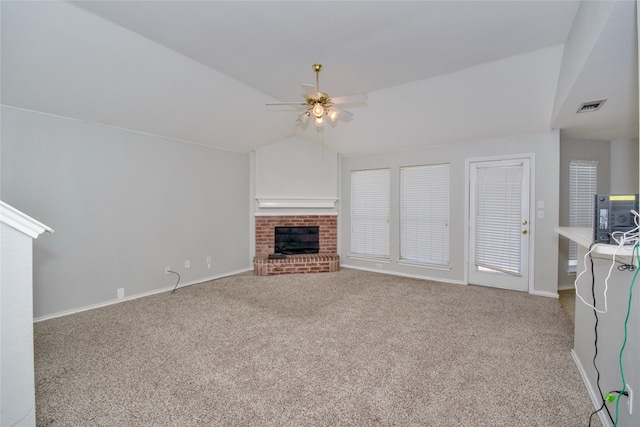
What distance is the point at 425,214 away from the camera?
4891 millimetres

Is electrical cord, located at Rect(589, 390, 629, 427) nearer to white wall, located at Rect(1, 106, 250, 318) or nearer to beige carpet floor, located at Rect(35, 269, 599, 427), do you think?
beige carpet floor, located at Rect(35, 269, 599, 427)

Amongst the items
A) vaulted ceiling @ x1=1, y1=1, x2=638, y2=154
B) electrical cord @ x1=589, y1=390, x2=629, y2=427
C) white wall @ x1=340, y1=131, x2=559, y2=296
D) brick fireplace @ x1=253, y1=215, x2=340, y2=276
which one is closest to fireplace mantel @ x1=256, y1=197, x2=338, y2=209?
brick fireplace @ x1=253, y1=215, x2=340, y2=276

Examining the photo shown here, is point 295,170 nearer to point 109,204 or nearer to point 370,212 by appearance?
point 370,212

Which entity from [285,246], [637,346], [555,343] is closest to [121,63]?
[285,246]

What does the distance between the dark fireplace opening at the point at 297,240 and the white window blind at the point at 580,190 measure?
13.9ft

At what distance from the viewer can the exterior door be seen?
13.3 ft

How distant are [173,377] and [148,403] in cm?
27

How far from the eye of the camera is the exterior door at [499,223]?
13.3 feet

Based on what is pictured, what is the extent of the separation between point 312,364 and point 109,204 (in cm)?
326

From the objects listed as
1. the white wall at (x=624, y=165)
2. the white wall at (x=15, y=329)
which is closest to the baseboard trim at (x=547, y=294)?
the white wall at (x=624, y=165)

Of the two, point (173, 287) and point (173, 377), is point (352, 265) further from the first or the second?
point (173, 377)

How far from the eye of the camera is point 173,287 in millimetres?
4258

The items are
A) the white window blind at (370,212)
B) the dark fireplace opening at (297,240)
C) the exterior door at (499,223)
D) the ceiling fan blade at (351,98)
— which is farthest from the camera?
the dark fireplace opening at (297,240)

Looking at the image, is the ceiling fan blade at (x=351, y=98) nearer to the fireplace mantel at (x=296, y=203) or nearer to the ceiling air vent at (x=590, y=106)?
the ceiling air vent at (x=590, y=106)
